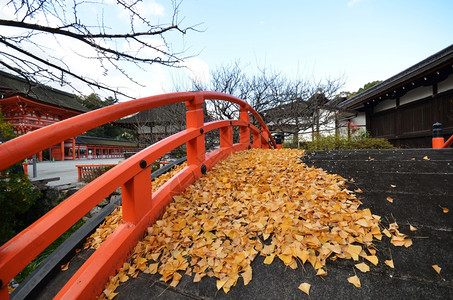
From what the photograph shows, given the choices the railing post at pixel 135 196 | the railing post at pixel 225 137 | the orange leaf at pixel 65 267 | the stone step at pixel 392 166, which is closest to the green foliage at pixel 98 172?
the railing post at pixel 225 137

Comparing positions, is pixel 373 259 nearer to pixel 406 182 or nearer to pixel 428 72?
pixel 406 182

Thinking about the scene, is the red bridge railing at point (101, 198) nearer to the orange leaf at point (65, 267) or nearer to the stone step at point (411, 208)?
the orange leaf at point (65, 267)

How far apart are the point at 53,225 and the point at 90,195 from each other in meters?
0.27

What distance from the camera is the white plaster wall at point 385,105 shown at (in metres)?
9.71

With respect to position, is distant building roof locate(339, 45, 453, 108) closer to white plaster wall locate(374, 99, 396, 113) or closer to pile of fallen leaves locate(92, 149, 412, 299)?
white plaster wall locate(374, 99, 396, 113)

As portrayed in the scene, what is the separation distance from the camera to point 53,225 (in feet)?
3.92

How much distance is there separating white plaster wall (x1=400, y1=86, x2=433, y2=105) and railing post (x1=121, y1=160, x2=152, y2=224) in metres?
Result: 10.2

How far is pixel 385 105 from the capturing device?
33.4ft

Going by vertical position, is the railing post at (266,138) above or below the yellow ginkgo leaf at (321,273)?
above

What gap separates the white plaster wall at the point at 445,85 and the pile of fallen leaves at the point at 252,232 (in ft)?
26.1

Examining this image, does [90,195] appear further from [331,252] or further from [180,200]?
[331,252]

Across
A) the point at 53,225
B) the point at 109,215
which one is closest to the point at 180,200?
the point at 109,215

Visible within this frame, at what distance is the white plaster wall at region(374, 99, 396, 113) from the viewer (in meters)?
9.71

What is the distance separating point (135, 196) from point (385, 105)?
12.1 m
